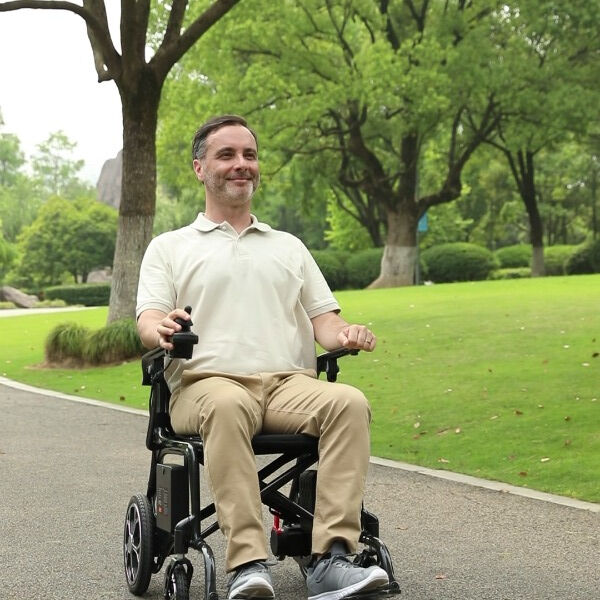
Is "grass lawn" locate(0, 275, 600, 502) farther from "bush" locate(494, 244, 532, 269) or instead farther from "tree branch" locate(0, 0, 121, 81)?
"bush" locate(494, 244, 532, 269)

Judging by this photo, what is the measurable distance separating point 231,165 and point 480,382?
7148 mm

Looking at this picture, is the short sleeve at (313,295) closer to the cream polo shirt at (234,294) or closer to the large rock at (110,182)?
the cream polo shirt at (234,294)

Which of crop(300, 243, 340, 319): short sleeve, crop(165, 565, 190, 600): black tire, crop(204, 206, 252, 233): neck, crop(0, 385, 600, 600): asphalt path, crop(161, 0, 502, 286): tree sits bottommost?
crop(0, 385, 600, 600): asphalt path

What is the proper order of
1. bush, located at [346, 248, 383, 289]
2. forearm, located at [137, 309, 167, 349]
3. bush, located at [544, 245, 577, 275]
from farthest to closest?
bush, located at [544, 245, 577, 275], bush, located at [346, 248, 383, 289], forearm, located at [137, 309, 167, 349]

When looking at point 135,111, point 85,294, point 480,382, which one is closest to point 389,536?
point 480,382

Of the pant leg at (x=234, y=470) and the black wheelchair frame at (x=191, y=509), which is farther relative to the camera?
the black wheelchair frame at (x=191, y=509)

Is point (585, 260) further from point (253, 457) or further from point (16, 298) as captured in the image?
point (253, 457)

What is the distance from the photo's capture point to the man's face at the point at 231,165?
4.66m

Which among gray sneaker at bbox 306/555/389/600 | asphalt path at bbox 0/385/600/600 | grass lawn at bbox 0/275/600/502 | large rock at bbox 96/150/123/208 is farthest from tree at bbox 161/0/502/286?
large rock at bbox 96/150/123/208

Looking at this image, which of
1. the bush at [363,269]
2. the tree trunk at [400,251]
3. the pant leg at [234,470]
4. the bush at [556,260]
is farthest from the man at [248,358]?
the bush at [556,260]

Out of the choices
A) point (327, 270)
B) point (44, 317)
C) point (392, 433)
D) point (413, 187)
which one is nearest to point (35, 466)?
point (392, 433)

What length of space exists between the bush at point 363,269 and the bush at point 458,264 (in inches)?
68.0

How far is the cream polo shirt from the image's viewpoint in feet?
14.9

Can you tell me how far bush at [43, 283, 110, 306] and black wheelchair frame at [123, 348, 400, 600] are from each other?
44860mm
